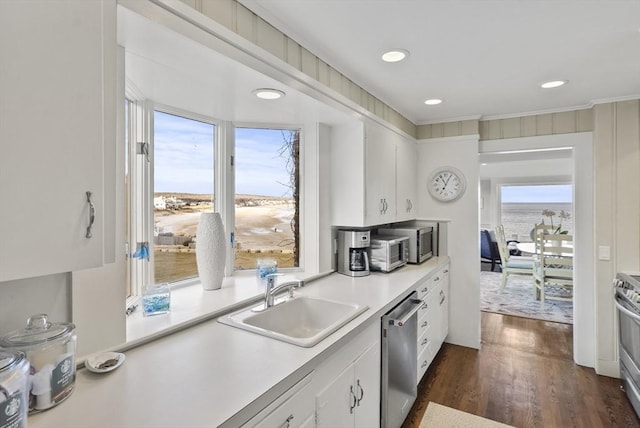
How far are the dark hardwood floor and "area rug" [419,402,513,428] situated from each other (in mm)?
51

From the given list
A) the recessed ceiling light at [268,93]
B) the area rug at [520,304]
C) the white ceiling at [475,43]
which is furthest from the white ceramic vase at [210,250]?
the area rug at [520,304]

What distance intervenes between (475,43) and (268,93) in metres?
1.16

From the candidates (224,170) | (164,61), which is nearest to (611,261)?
(224,170)

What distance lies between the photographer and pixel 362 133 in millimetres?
2434

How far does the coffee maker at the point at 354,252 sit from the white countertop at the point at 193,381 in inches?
39.9

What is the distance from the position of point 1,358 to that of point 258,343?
0.77 meters

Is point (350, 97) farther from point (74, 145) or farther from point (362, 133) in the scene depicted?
point (74, 145)

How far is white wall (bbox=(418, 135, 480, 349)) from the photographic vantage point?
130 inches

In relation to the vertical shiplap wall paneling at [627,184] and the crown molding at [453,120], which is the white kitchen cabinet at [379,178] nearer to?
the crown molding at [453,120]

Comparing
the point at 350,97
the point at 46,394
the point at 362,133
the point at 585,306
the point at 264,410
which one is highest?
the point at 350,97

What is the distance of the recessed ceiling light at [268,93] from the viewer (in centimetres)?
174

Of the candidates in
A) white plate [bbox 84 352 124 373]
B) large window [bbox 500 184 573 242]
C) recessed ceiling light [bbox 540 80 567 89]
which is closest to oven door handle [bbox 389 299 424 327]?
white plate [bbox 84 352 124 373]

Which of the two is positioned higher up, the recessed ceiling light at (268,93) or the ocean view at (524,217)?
the recessed ceiling light at (268,93)

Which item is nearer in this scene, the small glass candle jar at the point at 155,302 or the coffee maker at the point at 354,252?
the small glass candle jar at the point at 155,302
